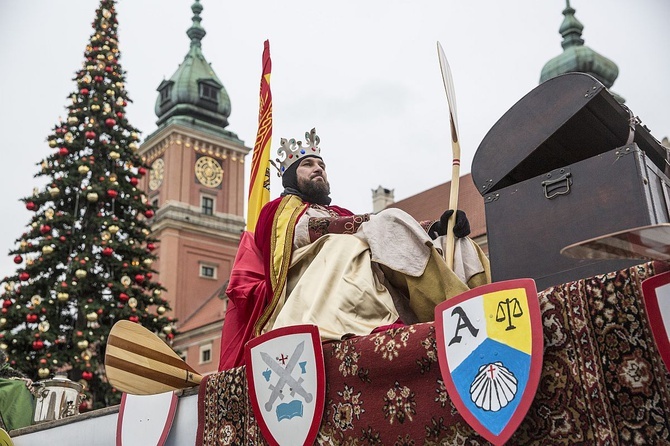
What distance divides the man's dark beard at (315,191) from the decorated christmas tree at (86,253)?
7.37 m

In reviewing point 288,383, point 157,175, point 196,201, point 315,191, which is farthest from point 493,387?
point 157,175

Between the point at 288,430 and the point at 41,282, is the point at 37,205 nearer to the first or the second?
the point at 41,282

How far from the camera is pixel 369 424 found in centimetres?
293

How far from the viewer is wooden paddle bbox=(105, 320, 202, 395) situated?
390 cm

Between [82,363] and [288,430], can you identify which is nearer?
[288,430]

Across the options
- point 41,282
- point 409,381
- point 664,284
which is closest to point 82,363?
point 41,282

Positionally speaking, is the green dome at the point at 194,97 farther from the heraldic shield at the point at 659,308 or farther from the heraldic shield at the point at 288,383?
the heraldic shield at the point at 659,308

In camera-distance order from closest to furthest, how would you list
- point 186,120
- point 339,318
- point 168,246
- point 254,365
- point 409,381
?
point 409,381
point 254,365
point 339,318
point 168,246
point 186,120

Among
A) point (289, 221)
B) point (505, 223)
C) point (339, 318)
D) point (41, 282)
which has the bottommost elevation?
point (339, 318)

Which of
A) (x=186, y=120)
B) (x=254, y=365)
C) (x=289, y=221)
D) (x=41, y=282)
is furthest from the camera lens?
(x=186, y=120)

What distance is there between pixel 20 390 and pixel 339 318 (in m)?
3.25

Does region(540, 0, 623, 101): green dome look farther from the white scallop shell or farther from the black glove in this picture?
the white scallop shell

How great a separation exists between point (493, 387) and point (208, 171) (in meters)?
36.5

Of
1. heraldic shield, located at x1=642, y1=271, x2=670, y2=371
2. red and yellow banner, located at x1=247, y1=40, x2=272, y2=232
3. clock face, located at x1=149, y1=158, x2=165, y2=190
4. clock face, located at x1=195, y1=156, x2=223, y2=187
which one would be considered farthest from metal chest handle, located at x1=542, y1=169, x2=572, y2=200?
clock face, located at x1=149, y1=158, x2=165, y2=190
